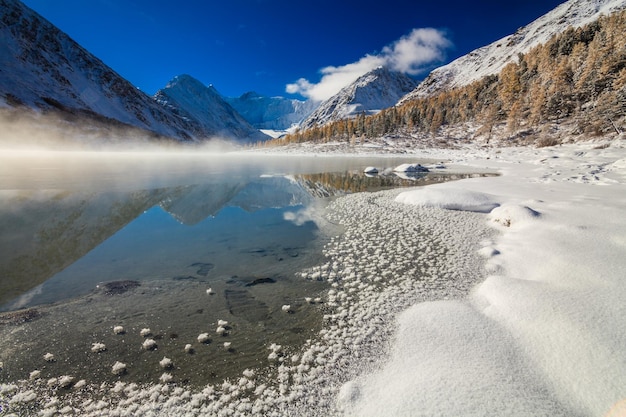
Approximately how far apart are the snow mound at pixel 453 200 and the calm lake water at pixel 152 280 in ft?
20.4

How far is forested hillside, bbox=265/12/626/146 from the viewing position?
1954 inches

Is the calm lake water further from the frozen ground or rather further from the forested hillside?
the forested hillside

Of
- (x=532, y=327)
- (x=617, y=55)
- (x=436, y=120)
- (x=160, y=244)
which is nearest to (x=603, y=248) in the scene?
(x=532, y=327)

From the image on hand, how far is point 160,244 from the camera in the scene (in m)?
11.7

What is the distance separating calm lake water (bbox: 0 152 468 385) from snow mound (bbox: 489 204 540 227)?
24.9 feet

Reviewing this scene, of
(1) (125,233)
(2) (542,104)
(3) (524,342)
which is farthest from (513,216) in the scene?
(2) (542,104)

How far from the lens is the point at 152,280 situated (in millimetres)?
8562

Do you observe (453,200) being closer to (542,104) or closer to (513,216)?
(513,216)

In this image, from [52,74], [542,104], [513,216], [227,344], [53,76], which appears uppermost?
[52,74]

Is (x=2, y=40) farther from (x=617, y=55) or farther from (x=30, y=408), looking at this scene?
(x=617, y=55)

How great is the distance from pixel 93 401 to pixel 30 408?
2.99ft

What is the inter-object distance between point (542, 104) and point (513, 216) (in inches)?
2964

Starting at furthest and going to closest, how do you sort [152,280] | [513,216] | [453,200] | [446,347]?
1. [453,200]
2. [513,216]
3. [152,280]
4. [446,347]

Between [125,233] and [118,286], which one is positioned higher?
[125,233]
